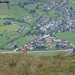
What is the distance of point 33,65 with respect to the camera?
9641 mm

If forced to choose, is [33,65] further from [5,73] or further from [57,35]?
[57,35]

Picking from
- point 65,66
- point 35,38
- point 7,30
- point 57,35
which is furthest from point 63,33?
point 65,66

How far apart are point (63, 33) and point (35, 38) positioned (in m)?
17.0

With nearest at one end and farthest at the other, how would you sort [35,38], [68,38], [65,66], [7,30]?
1. [65,66]
2. [68,38]
3. [35,38]
4. [7,30]

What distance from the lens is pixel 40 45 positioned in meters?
146

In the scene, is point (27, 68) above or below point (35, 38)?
above

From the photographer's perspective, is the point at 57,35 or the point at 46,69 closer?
the point at 46,69

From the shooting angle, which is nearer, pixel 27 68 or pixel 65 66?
pixel 27 68

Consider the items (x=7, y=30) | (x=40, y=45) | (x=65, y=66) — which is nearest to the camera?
(x=65, y=66)

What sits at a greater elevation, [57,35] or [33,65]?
[33,65]

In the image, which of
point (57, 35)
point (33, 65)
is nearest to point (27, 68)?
point (33, 65)

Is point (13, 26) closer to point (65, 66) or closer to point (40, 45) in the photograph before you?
point (40, 45)

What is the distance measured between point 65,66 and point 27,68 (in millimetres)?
1331

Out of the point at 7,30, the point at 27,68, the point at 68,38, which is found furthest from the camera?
the point at 7,30
